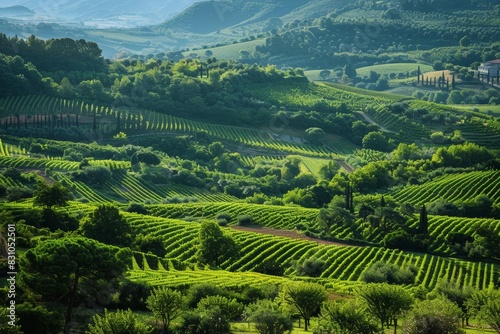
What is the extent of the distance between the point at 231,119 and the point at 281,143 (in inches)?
590

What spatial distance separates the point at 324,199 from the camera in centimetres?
13012

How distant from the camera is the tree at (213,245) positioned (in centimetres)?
8144

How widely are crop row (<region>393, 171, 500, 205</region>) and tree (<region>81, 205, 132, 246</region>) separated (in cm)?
5763

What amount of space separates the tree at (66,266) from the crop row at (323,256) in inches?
1144

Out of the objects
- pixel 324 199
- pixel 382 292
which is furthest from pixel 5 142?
pixel 382 292

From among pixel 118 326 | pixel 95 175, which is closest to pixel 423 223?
pixel 95 175

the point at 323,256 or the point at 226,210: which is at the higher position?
the point at 323,256

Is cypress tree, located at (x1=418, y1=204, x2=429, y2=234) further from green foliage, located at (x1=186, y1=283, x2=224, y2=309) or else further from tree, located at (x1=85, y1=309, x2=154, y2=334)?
tree, located at (x1=85, y1=309, x2=154, y2=334)

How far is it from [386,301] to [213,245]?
2896cm

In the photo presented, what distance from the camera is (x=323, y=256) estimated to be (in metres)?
85.8

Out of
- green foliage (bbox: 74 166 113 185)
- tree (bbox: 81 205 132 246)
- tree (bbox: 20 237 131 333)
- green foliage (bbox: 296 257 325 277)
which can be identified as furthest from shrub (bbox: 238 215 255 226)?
tree (bbox: 20 237 131 333)

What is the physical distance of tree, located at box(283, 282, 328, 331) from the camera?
190 ft

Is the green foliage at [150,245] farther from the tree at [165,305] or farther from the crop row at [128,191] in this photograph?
the crop row at [128,191]

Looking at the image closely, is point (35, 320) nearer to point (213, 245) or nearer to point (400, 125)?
point (213, 245)
